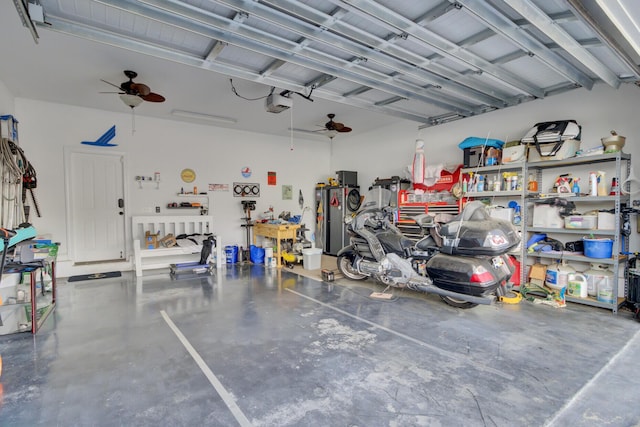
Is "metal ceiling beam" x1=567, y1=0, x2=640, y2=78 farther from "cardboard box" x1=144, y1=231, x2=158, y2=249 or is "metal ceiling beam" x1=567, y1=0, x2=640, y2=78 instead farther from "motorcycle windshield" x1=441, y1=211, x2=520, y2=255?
"cardboard box" x1=144, y1=231, x2=158, y2=249

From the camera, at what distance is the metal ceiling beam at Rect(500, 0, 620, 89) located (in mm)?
2304

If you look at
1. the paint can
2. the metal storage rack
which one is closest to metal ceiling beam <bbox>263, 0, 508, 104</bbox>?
the metal storage rack

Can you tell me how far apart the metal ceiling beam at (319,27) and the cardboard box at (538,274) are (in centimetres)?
284

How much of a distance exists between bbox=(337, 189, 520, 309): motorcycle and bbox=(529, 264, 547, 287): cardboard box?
1117mm

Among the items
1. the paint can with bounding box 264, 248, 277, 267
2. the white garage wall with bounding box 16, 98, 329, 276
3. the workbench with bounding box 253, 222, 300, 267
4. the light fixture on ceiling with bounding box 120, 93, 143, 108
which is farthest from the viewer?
the paint can with bounding box 264, 248, 277, 267

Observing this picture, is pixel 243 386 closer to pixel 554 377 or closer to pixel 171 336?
pixel 171 336

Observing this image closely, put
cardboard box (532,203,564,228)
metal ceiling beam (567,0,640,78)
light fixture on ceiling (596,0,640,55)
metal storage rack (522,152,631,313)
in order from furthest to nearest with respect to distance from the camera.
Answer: cardboard box (532,203,564,228)
metal storage rack (522,152,631,313)
metal ceiling beam (567,0,640,78)
light fixture on ceiling (596,0,640,55)

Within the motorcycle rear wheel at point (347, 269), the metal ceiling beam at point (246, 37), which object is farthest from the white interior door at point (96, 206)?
the metal ceiling beam at point (246, 37)

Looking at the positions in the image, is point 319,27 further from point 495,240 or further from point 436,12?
point 495,240

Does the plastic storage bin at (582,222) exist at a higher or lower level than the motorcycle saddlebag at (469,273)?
higher

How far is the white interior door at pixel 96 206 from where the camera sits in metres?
5.61

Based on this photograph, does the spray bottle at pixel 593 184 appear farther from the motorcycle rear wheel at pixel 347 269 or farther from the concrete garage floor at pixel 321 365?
the motorcycle rear wheel at pixel 347 269

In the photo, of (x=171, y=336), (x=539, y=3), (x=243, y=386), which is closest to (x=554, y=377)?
(x=243, y=386)

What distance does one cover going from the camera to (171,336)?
2.94 metres
